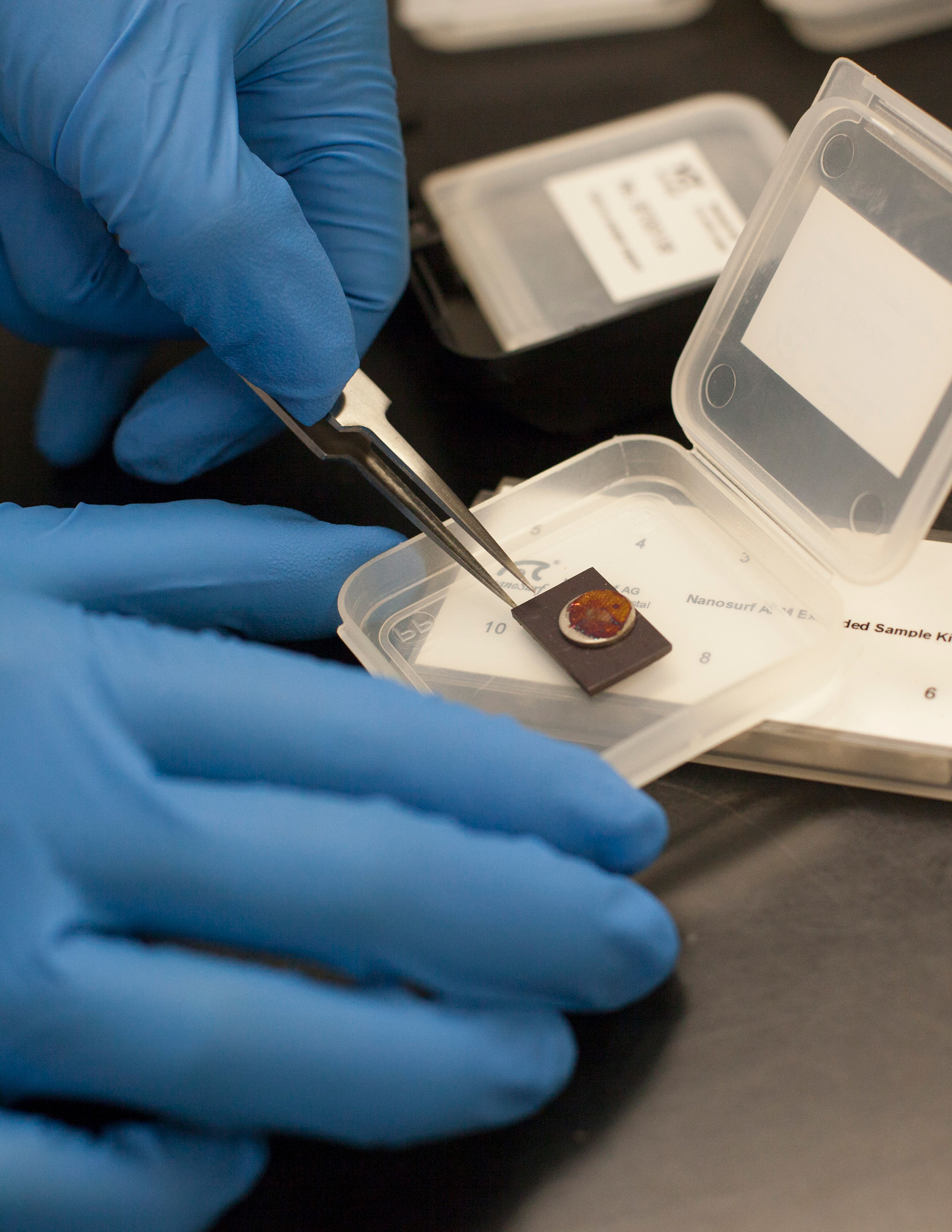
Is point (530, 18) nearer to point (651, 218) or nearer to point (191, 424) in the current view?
point (651, 218)

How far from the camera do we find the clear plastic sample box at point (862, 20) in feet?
4.76

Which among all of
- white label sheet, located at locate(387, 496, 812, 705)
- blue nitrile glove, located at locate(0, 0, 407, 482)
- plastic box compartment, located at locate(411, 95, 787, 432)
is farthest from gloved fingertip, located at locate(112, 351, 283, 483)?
white label sheet, located at locate(387, 496, 812, 705)

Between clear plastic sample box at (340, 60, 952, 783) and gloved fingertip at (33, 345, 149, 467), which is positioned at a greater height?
clear plastic sample box at (340, 60, 952, 783)

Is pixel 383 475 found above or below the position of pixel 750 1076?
above

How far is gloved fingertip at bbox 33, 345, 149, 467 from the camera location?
3.55 feet

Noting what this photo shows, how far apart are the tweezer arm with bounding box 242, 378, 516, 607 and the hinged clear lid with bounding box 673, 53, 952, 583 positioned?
0.24 meters

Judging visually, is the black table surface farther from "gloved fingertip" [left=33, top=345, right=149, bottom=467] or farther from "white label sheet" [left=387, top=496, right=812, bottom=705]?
"gloved fingertip" [left=33, top=345, right=149, bottom=467]

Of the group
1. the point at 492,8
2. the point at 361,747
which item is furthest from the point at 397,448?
the point at 492,8

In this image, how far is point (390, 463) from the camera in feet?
2.99

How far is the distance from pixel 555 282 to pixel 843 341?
0.50 m

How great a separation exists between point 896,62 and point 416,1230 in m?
1.67

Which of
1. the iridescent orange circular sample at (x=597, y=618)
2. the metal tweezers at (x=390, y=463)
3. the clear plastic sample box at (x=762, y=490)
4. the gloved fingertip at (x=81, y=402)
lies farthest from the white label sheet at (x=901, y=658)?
the gloved fingertip at (x=81, y=402)

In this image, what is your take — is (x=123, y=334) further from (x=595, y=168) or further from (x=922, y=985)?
(x=922, y=985)

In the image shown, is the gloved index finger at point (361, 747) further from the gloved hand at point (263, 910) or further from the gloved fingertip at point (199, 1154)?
the gloved fingertip at point (199, 1154)
